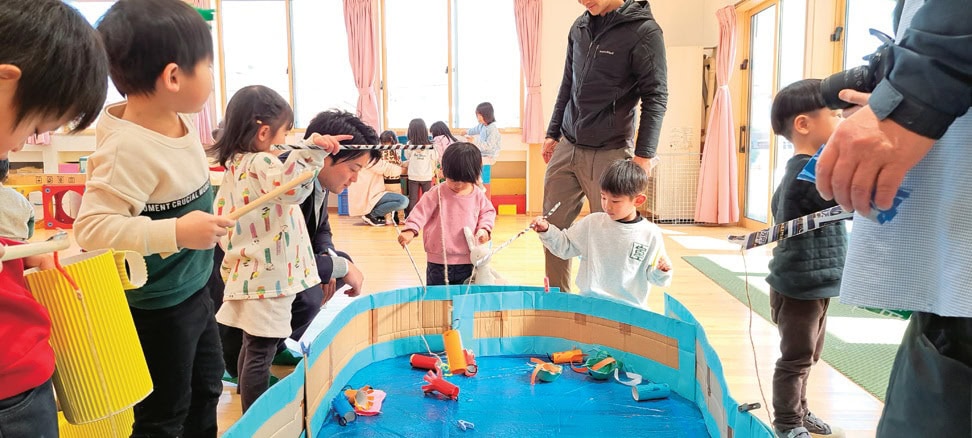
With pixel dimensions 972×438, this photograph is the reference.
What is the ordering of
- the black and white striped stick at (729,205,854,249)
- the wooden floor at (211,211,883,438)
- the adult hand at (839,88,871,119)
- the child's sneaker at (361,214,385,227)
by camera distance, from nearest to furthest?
the adult hand at (839,88,871,119)
the black and white striped stick at (729,205,854,249)
the wooden floor at (211,211,883,438)
the child's sneaker at (361,214,385,227)

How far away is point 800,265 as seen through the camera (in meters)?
1.65

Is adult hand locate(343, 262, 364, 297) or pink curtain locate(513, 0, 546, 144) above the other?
pink curtain locate(513, 0, 546, 144)

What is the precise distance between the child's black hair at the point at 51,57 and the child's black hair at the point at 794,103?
1.56 m

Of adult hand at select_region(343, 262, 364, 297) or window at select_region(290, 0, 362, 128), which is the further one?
window at select_region(290, 0, 362, 128)

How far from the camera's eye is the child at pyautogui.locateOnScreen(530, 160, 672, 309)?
214 cm

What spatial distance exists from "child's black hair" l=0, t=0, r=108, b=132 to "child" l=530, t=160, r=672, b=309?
1.51m

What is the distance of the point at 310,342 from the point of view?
1.48m

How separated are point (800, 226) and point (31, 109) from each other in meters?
1.02

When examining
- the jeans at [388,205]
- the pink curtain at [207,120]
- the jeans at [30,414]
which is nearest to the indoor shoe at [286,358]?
the jeans at [30,414]

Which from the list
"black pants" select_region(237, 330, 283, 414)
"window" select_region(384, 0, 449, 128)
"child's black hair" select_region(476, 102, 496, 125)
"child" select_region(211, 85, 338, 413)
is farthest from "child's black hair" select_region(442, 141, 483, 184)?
"window" select_region(384, 0, 449, 128)

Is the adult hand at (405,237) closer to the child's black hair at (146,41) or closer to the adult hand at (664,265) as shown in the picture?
the adult hand at (664,265)

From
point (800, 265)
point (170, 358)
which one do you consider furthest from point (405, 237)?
point (800, 265)

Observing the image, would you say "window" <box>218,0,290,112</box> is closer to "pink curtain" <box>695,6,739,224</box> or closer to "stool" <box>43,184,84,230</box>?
"stool" <box>43,184,84,230</box>

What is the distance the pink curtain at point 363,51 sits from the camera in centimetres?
732
